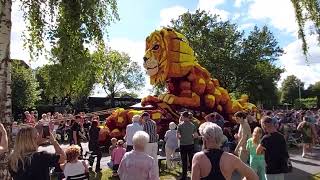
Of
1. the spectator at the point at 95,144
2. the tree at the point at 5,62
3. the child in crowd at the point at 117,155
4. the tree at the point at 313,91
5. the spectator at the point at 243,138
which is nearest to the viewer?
the tree at the point at 5,62

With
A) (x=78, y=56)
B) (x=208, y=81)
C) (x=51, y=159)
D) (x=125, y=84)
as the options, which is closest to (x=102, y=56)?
(x=78, y=56)

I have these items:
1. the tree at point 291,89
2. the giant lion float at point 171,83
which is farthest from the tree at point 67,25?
the tree at point 291,89

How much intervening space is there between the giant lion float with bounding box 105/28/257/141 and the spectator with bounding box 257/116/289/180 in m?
11.0

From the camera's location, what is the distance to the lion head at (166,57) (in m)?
19.0

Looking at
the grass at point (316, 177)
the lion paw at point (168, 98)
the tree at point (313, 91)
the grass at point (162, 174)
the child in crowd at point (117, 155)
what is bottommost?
the grass at point (162, 174)

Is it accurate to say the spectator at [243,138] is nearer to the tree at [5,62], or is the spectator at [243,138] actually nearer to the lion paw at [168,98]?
the tree at [5,62]

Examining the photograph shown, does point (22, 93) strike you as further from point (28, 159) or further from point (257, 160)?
point (28, 159)

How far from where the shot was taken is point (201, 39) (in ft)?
152

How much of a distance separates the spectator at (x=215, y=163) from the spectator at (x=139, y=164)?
53.4 inches

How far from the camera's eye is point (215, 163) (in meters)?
4.66

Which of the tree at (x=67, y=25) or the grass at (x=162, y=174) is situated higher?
the tree at (x=67, y=25)

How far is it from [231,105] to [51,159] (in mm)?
16692

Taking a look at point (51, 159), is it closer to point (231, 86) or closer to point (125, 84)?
point (231, 86)

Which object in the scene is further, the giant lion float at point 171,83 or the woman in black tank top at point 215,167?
the giant lion float at point 171,83
